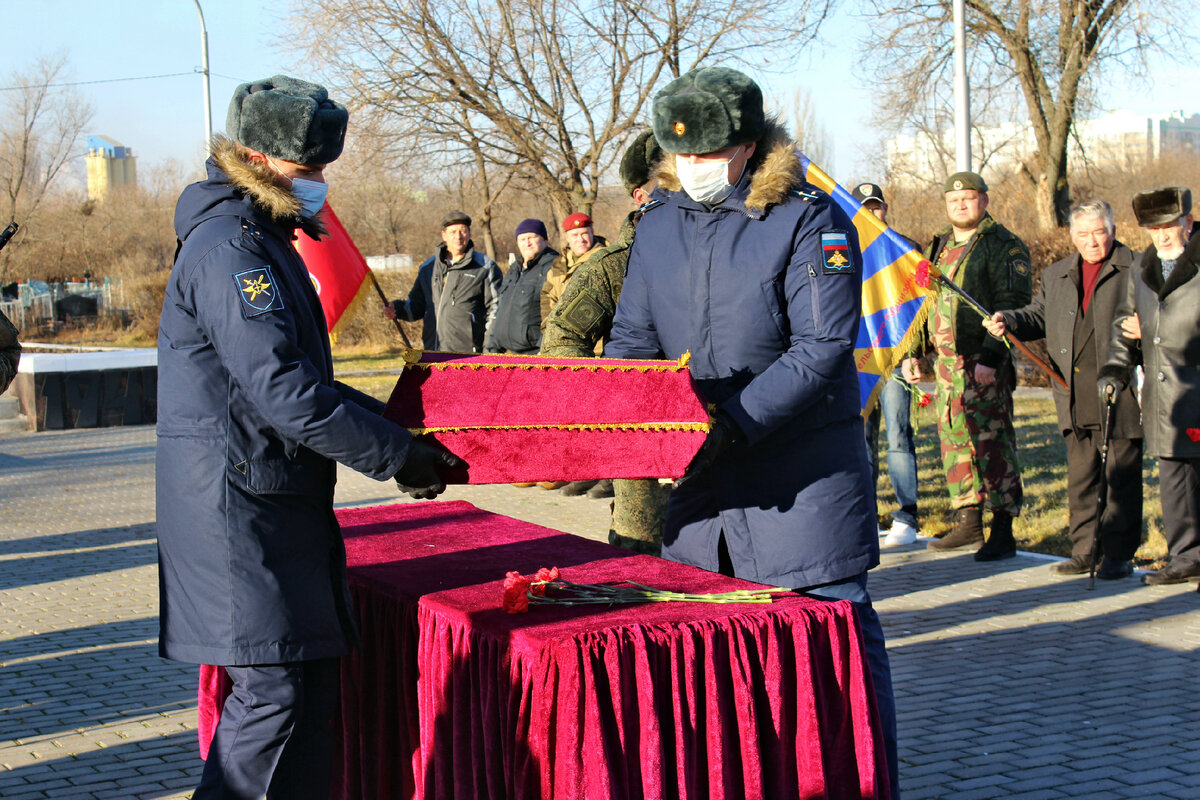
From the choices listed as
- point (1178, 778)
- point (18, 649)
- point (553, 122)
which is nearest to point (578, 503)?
point (18, 649)

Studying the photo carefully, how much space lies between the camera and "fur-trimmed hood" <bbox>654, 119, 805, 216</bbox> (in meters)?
3.38

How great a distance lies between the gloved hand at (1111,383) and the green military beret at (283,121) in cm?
501

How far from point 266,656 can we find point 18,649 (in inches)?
158

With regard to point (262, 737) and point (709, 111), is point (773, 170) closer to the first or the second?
point (709, 111)

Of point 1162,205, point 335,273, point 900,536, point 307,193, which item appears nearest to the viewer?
point 307,193

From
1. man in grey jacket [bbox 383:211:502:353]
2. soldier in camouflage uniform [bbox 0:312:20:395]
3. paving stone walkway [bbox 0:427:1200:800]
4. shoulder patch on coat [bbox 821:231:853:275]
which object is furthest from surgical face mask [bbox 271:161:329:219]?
man in grey jacket [bbox 383:211:502:353]

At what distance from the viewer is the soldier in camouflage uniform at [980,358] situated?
746 centimetres

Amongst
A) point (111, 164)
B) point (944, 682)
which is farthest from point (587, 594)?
point (111, 164)

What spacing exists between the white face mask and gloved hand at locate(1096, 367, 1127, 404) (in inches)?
159

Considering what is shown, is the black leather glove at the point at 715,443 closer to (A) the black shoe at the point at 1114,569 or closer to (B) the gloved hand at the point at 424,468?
(B) the gloved hand at the point at 424,468

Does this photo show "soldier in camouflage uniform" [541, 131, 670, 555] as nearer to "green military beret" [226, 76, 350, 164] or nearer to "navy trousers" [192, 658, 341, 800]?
"green military beret" [226, 76, 350, 164]

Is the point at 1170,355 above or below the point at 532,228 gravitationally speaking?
below

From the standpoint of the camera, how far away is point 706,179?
136 inches

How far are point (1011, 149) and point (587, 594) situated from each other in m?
40.0
